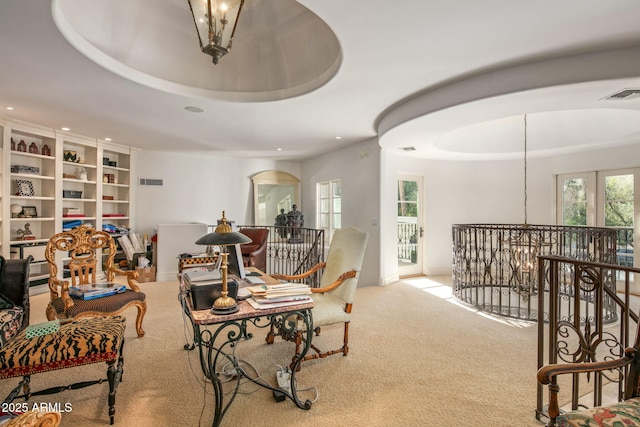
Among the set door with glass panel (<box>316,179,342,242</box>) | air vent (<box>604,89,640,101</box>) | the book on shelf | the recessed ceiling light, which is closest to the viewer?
air vent (<box>604,89,640,101</box>)

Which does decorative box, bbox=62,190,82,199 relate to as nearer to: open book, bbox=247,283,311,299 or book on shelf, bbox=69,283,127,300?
book on shelf, bbox=69,283,127,300

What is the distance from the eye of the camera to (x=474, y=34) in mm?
2301

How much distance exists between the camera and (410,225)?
6.53 metres

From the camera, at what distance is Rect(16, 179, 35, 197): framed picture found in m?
4.87

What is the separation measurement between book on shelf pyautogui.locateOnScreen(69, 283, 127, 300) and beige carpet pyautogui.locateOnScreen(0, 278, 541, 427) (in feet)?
1.83

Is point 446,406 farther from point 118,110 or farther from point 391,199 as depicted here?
point 118,110

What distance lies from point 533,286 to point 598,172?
101 inches

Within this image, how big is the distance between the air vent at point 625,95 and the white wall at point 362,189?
3110mm

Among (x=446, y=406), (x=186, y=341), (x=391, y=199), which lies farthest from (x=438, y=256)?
(x=186, y=341)

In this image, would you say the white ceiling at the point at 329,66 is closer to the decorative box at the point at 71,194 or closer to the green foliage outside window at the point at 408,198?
the decorative box at the point at 71,194

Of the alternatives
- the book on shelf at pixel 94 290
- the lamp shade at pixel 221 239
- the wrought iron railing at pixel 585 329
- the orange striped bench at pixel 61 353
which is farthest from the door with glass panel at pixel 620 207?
the book on shelf at pixel 94 290

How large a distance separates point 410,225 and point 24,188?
6.84 metres

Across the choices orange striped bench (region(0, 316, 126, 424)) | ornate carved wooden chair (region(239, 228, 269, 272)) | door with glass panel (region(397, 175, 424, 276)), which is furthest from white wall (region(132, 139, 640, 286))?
orange striped bench (region(0, 316, 126, 424))

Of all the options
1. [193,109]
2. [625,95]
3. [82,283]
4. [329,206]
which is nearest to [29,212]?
[82,283]
